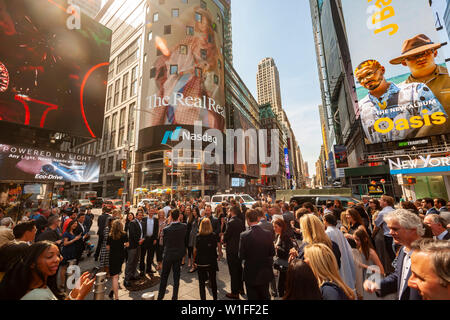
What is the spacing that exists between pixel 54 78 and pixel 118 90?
48592 millimetres

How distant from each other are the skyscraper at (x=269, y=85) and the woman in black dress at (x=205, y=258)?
13261 centimetres

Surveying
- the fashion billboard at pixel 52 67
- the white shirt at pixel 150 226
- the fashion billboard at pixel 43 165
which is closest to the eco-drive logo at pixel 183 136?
the fashion billboard at pixel 52 67

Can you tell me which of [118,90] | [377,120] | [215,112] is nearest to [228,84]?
[215,112]

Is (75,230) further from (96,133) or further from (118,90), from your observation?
(118,90)

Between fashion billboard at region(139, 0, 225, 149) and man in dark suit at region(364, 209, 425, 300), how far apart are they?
133 ft

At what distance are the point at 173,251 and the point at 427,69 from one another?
1267 inches

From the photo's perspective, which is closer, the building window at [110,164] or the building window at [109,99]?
the building window at [110,164]

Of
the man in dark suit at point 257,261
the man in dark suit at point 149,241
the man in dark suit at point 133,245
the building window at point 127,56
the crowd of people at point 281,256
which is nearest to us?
the crowd of people at point 281,256

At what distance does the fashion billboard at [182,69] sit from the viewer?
4097 centimetres

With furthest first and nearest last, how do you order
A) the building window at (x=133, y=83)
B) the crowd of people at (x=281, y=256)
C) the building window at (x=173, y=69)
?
the building window at (x=133, y=83), the building window at (x=173, y=69), the crowd of people at (x=281, y=256)

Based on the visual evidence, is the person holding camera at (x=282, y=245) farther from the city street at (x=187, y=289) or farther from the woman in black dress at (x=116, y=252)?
the woman in black dress at (x=116, y=252)

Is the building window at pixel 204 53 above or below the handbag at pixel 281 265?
above

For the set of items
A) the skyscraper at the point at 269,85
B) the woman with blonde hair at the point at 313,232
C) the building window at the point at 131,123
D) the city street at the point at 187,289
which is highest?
the skyscraper at the point at 269,85

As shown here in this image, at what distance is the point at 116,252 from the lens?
482 cm
